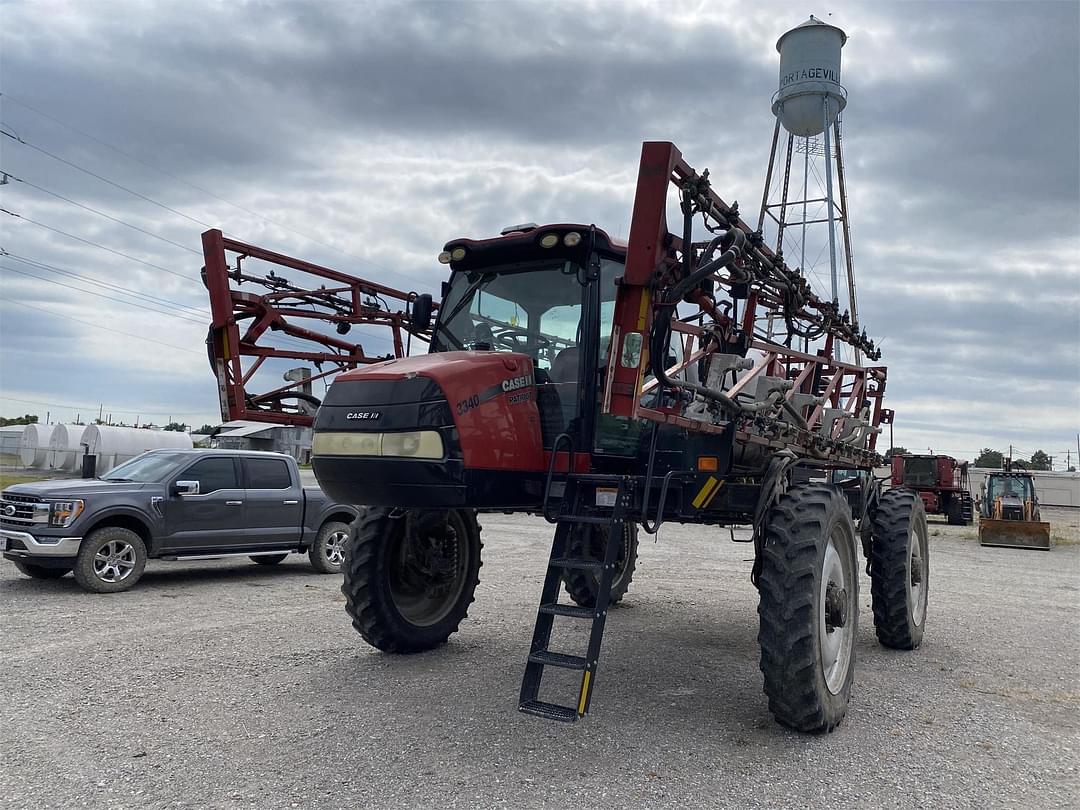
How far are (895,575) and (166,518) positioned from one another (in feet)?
26.9

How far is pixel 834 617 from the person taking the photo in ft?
17.4

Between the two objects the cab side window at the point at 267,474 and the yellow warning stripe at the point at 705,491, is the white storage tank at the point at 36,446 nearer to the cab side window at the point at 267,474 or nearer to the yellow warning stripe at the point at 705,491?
the cab side window at the point at 267,474

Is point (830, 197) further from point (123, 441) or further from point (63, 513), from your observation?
point (123, 441)

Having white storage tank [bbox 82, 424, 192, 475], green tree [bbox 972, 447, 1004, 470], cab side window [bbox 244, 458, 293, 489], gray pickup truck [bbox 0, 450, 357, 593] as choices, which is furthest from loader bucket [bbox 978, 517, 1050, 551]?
green tree [bbox 972, 447, 1004, 470]

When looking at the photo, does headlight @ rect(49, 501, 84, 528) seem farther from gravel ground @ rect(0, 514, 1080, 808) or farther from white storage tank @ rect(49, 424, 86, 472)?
white storage tank @ rect(49, 424, 86, 472)

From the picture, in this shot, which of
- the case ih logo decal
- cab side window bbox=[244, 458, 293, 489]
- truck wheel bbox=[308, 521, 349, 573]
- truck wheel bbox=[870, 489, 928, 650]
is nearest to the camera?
the case ih logo decal

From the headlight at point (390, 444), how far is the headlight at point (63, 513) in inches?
236

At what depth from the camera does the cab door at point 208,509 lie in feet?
33.4

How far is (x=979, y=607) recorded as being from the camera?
1035cm

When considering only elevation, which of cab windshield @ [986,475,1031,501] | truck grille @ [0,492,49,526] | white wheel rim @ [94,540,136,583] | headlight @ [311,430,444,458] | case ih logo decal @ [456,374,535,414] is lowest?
white wheel rim @ [94,540,136,583]

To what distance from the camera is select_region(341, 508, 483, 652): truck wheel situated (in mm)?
6305

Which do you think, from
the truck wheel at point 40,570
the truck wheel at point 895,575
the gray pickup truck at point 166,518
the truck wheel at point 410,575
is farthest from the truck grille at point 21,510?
the truck wheel at point 895,575

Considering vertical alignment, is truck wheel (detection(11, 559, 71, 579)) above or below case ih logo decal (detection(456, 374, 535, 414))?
below

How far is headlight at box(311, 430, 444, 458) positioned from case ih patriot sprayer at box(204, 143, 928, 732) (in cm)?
1
